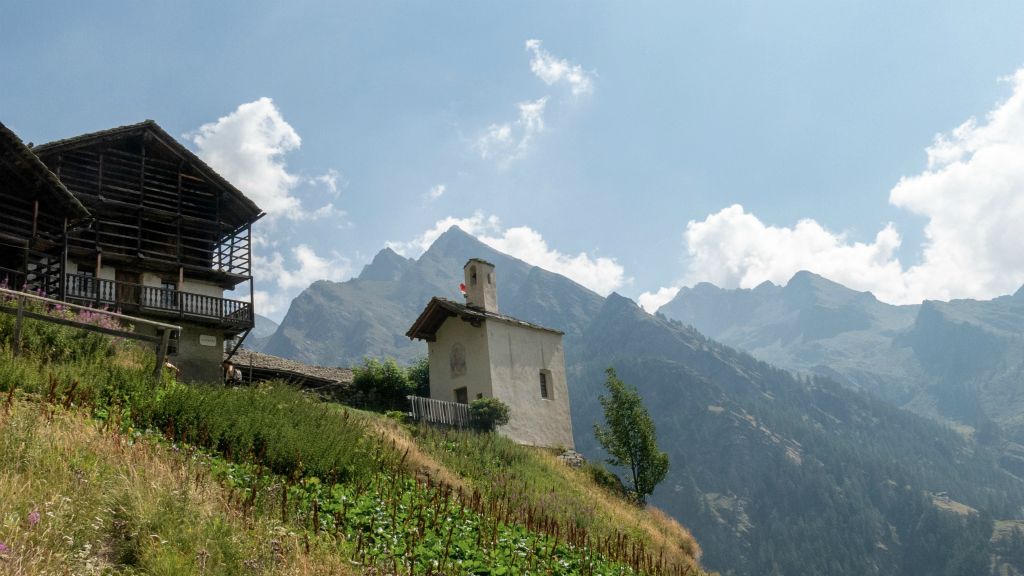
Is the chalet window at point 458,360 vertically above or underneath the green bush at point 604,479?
above

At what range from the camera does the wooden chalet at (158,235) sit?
30828 mm

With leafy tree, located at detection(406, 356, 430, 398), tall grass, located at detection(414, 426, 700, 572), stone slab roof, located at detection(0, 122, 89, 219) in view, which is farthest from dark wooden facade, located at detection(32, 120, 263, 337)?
tall grass, located at detection(414, 426, 700, 572)

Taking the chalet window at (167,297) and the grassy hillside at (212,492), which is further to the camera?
the chalet window at (167,297)

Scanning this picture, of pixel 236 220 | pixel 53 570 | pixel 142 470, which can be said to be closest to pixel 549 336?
pixel 236 220

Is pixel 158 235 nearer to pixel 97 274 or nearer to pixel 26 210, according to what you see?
pixel 97 274

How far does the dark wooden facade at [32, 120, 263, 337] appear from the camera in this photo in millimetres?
30938

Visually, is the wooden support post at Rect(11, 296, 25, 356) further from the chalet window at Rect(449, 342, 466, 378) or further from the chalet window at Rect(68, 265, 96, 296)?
the chalet window at Rect(449, 342, 466, 378)

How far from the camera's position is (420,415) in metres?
29.3

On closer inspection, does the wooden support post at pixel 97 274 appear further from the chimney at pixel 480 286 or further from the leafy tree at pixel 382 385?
the chimney at pixel 480 286

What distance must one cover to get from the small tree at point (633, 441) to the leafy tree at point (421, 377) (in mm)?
8739

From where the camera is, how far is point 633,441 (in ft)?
111

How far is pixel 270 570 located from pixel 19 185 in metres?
23.9

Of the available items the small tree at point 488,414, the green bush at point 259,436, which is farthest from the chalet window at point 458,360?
the green bush at point 259,436

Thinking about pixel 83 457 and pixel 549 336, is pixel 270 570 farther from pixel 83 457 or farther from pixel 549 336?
pixel 549 336
